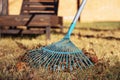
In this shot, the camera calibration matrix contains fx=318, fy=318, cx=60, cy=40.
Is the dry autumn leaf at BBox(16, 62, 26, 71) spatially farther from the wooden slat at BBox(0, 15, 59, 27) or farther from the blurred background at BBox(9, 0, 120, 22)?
the blurred background at BBox(9, 0, 120, 22)

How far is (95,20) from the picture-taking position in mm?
12852

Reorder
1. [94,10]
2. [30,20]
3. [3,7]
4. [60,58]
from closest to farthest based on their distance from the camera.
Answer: [60,58] → [30,20] → [3,7] → [94,10]

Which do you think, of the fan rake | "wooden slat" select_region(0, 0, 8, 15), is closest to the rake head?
the fan rake

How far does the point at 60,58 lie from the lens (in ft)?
12.6

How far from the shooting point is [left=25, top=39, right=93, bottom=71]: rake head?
12.4ft

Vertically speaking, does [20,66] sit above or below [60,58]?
below

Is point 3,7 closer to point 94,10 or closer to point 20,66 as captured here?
point 20,66

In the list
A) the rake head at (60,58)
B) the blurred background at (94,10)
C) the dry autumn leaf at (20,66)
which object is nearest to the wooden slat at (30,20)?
the rake head at (60,58)

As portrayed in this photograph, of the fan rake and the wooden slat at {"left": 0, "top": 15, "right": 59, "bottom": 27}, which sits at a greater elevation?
the wooden slat at {"left": 0, "top": 15, "right": 59, "bottom": 27}

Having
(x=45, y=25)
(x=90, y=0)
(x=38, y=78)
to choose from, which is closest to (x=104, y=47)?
(x=45, y=25)

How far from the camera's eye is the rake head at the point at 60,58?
3783 mm

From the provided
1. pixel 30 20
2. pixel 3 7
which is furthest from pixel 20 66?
pixel 3 7

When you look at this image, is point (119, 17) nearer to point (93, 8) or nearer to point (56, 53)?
point (93, 8)

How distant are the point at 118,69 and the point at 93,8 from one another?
904cm
